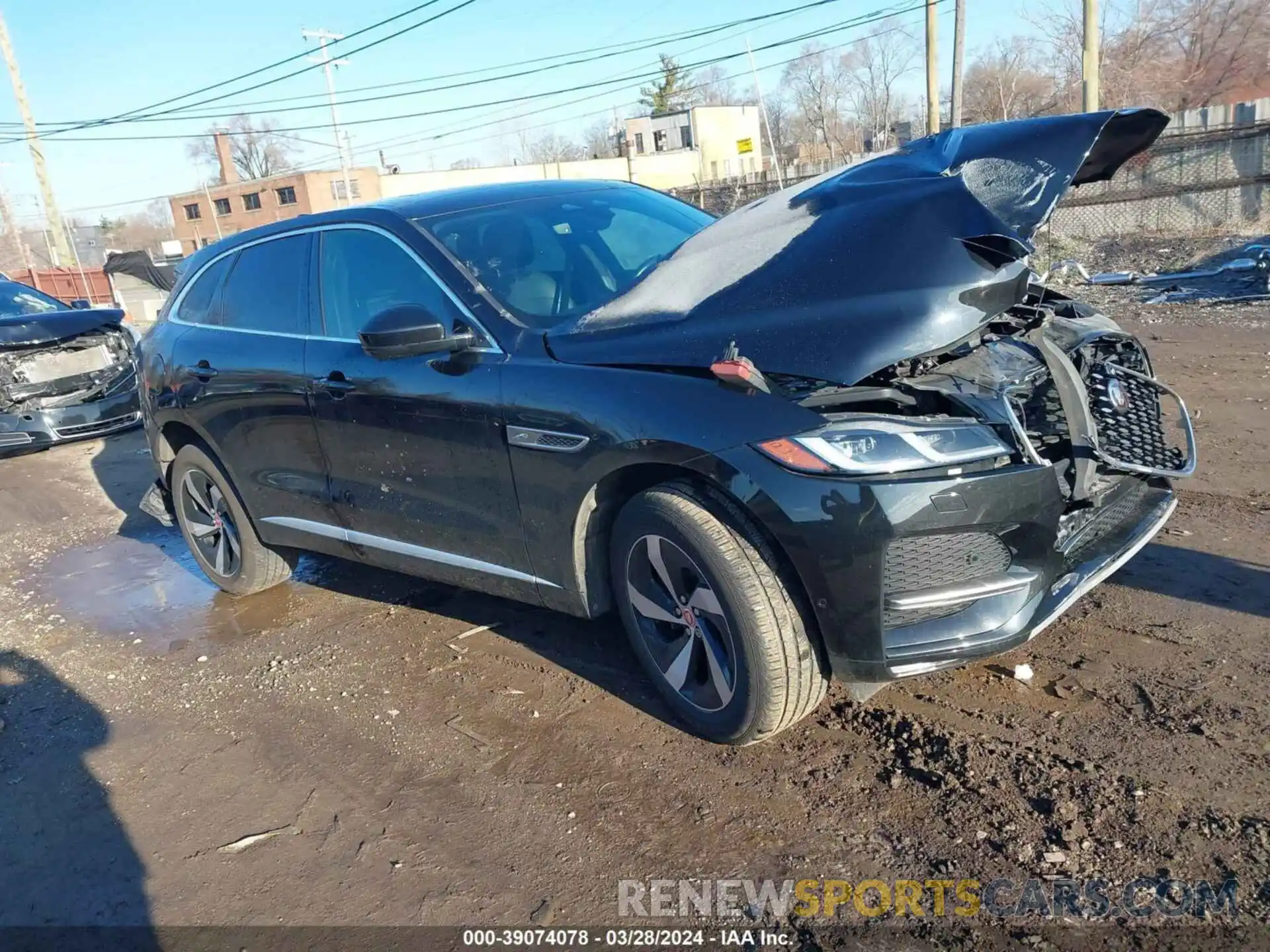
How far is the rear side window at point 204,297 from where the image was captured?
4.91m

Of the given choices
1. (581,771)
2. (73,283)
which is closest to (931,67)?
(581,771)

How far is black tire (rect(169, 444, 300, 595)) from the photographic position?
5.00 m

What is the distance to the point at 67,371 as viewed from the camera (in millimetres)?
9250

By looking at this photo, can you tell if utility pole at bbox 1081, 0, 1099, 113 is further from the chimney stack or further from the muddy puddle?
the chimney stack

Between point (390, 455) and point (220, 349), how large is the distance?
1490 millimetres

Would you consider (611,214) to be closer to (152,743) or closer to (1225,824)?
(152,743)

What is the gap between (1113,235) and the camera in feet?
57.6

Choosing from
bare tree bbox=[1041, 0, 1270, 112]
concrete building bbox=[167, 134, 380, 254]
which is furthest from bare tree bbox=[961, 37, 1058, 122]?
concrete building bbox=[167, 134, 380, 254]

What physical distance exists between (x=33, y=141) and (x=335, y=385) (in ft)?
94.4

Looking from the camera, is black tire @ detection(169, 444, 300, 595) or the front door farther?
black tire @ detection(169, 444, 300, 595)

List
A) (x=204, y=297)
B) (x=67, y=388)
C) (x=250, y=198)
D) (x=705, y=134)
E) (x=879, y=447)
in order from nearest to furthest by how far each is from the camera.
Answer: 1. (x=879, y=447)
2. (x=204, y=297)
3. (x=67, y=388)
4. (x=250, y=198)
5. (x=705, y=134)

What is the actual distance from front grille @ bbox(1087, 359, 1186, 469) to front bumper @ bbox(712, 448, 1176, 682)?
0.60 m

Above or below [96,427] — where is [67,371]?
above

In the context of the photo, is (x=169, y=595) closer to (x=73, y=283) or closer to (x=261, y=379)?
(x=261, y=379)
